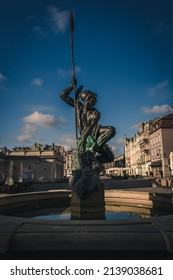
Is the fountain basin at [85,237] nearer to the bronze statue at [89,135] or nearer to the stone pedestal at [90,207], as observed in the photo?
the stone pedestal at [90,207]

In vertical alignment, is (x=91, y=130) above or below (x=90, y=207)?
above

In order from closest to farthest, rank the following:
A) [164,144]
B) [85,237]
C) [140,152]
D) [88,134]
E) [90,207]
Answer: [85,237] < [90,207] < [88,134] < [164,144] < [140,152]

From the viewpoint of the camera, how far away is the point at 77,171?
7.60 metres

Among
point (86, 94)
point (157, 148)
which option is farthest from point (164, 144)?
point (86, 94)

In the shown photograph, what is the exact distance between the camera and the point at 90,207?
7105mm

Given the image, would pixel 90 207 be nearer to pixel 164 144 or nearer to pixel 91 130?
pixel 91 130

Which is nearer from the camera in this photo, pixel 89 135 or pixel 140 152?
pixel 89 135

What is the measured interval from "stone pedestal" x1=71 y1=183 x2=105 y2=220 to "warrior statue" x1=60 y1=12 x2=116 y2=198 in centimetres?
59

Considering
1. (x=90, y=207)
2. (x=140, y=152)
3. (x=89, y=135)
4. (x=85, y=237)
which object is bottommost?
(x=90, y=207)

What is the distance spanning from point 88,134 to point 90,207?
8.52ft

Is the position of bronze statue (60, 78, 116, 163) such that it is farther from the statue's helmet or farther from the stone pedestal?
the stone pedestal
